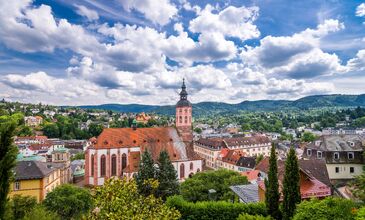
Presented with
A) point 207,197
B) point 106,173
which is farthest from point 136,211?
point 106,173

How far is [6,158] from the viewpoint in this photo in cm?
1073

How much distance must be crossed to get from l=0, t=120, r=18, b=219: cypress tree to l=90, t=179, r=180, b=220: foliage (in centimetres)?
321

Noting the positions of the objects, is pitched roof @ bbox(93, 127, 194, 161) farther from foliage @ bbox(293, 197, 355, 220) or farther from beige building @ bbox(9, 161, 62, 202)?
foliage @ bbox(293, 197, 355, 220)

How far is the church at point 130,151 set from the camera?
53.7m

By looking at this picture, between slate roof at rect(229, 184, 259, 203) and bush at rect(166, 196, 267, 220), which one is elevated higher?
slate roof at rect(229, 184, 259, 203)

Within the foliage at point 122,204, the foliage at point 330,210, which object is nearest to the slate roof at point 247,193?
the foliage at point 330,210

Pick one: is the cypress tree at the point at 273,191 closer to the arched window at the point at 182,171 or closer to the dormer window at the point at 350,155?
the dormer window at the point at 350,155

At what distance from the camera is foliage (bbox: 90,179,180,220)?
1064 centimetres

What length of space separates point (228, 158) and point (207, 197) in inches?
1698

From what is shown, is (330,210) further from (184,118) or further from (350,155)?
(184,118)

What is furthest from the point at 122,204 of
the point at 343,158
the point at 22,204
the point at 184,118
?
the point at 184,118

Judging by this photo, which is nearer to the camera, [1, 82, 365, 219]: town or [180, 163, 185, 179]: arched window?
[1, 82, 365, 219]: town

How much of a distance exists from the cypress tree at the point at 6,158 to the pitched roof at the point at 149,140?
143 feet

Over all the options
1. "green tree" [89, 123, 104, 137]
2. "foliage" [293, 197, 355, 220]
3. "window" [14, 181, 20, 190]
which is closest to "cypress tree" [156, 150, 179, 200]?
"window" [14, 181, 20, 190]
